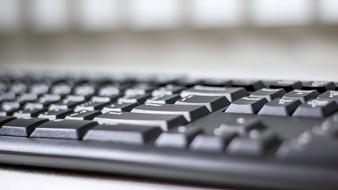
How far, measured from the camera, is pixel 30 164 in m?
0.32

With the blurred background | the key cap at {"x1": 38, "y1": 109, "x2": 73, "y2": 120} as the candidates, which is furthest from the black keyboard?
the blurred background

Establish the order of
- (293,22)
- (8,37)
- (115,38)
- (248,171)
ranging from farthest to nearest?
(8,37) < (115,38) < (293,22) < (248,171)

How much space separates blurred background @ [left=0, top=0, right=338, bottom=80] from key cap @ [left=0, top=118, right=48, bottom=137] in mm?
353

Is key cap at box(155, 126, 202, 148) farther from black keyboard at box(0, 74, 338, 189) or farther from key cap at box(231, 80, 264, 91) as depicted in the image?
key cap at box(231, 80, 264, 91)

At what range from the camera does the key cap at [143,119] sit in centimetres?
31

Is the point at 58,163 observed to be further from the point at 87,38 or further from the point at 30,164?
the point at 87,38

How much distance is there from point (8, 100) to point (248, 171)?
0.93ft

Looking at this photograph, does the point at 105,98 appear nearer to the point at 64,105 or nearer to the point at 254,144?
the point at 64,105

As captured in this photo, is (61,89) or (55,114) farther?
(61,89)

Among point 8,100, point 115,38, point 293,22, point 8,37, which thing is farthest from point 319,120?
point 8,37

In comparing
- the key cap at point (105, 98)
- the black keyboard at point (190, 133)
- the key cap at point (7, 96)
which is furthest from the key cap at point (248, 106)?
the key cap at point (7, 96)

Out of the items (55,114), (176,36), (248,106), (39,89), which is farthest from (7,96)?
(176,36)

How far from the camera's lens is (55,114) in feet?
1.21

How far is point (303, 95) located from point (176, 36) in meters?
0.57
